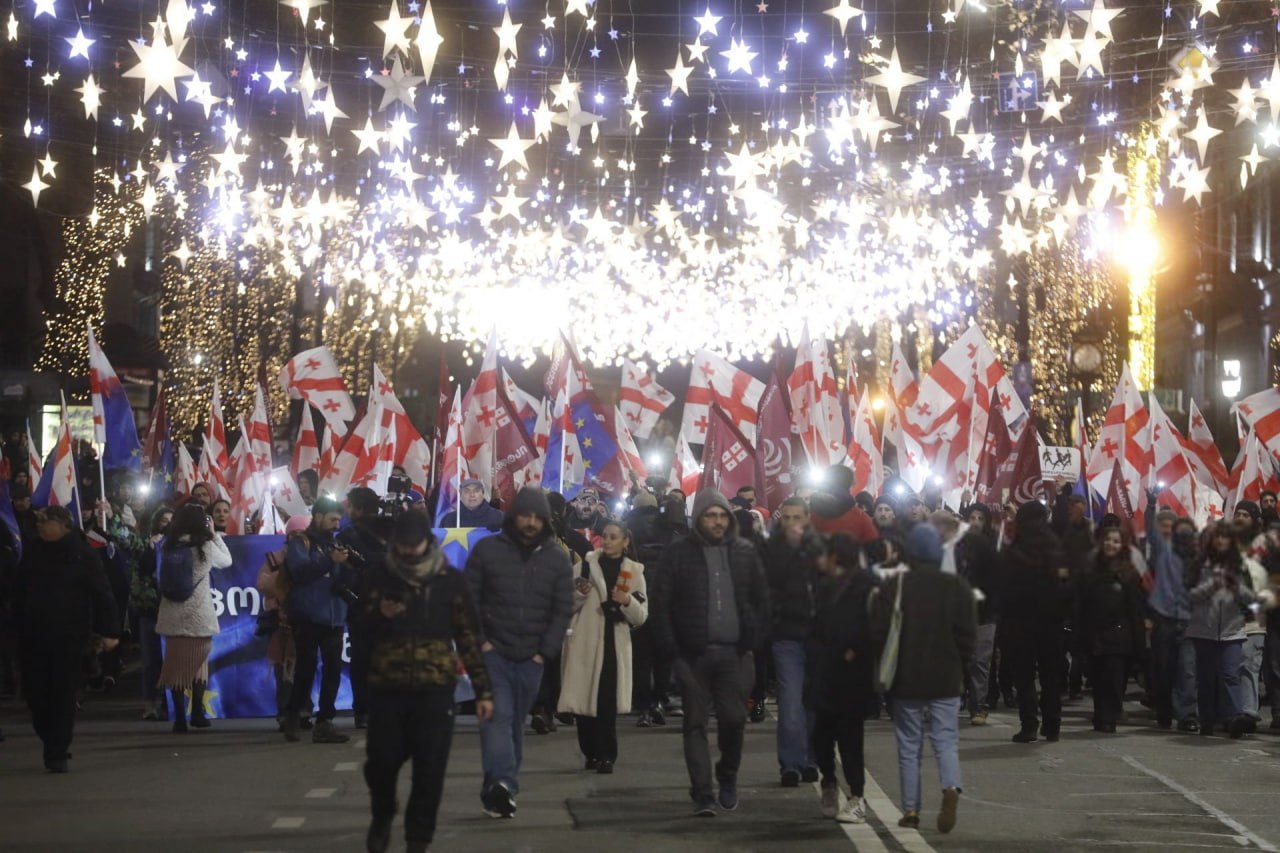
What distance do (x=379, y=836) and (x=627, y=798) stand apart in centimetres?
308

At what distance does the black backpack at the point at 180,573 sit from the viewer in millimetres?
15539

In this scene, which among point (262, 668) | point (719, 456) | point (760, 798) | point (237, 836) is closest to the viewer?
point (237, 836)

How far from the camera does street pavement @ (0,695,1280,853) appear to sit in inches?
410

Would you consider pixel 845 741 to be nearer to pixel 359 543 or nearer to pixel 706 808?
pixel 706 808

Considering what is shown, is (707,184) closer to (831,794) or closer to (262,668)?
(262,668)

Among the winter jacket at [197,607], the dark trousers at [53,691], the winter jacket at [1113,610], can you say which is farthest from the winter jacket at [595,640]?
the winter jacket at [1113,610]

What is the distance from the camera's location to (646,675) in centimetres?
1697

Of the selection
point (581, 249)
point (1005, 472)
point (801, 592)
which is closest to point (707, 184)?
point (581, 249)

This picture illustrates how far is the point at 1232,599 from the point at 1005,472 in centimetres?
568

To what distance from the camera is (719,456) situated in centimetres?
2098

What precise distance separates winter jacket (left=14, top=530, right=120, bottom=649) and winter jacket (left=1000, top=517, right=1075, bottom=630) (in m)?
6.65

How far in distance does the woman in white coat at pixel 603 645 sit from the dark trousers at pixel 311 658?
7.43 ft

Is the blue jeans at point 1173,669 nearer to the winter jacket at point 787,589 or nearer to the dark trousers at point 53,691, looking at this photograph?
the winter jacket at point 787,589

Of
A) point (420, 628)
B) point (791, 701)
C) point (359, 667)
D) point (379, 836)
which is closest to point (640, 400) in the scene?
point (359, 667)
